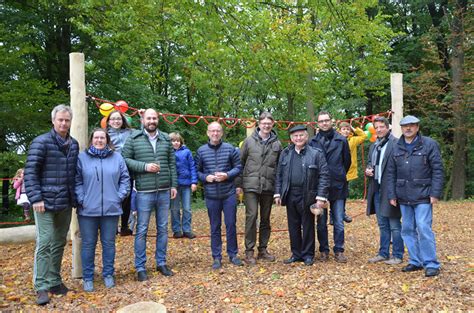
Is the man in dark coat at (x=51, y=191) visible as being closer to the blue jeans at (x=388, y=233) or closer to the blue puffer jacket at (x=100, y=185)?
the blue puffer jacket at (x=100, y=185)

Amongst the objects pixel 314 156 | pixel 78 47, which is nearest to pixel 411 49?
pixel 78 47

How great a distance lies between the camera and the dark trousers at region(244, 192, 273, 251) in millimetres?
5219

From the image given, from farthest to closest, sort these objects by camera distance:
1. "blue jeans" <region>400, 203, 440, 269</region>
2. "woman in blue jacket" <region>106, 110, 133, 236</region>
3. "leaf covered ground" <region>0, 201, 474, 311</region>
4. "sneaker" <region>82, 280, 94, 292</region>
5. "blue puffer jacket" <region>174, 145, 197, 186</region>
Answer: "blue puffer jacket" <region>174, 145, 197, 186</region>
"woman in blue jacket" <region>106, 110, 133, 236</region>
"blue jeans" <region>400, 203, 440, 269</region>
"sneaker" <region>82, 280, 94, 292</region>
"leaf covered ground" <region>0, 201, 474, 311</region>

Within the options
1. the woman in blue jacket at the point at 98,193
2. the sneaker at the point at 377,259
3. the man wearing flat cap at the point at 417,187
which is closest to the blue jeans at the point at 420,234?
the man wearing flat cap at the point at 417,187

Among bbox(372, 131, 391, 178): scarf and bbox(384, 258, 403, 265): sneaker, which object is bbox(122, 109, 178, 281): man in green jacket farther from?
bbox(384, 258, 403, 265): sneaker

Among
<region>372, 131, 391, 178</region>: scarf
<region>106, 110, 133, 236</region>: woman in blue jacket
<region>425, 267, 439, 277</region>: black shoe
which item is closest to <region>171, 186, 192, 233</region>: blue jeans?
<region>106, 110, 133, 236</region>: woman in blue jacket

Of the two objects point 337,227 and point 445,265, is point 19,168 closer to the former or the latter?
point 337,227

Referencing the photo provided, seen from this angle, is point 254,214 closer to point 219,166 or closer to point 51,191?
point 219,166

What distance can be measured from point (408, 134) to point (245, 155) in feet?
6.45

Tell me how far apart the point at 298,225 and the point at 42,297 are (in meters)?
3.01

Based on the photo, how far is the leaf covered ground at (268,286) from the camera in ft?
12.8

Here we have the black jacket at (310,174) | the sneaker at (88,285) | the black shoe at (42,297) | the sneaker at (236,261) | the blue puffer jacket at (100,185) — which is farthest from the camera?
the sneaker at (236,261)

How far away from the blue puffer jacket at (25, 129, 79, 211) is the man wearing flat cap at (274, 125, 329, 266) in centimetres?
242

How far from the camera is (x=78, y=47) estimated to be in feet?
42.1
